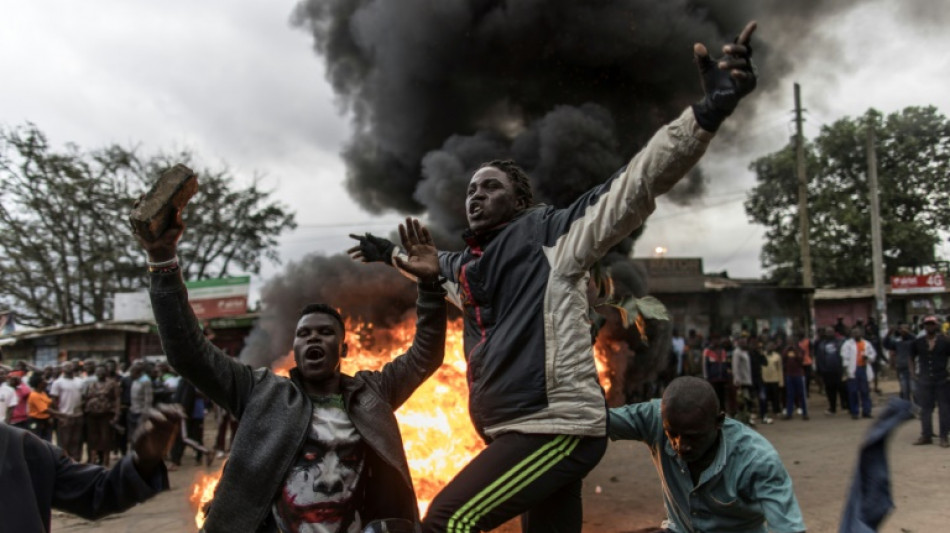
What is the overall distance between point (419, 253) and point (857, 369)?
11478mm

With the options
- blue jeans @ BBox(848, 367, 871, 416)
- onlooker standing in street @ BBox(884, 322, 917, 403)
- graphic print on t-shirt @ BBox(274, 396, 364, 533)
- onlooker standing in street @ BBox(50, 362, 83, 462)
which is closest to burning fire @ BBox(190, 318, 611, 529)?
graphic print on t-shirt @ BBox(274, 396, 364, 533)

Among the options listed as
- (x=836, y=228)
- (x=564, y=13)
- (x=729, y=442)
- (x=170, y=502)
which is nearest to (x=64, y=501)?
(x=729, y=442)

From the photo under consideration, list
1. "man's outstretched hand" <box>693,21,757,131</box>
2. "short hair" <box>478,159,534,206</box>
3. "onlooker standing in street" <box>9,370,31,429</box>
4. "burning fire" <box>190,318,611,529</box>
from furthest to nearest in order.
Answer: "onlooker standing in street" <box>9,370,31,429</box> < "burning fire" <box>190,318,611,529</box> < "short hair" <box>478,159,534,206</box> < "man's outstretched hand" <box>693,21,757,131</box>

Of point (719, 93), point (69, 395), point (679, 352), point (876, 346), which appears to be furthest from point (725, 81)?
point (876, 346)

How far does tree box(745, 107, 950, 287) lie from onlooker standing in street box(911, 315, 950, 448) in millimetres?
18346

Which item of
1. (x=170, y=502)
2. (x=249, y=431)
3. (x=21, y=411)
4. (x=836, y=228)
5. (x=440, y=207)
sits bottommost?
(x=170, y=502)

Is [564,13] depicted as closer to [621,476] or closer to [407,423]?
[621,476]

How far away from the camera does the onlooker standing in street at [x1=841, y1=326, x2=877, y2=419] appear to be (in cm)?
1159

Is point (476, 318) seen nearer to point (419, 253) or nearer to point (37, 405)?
point (419, 253)

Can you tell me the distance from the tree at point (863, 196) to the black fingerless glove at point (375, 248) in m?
26.0

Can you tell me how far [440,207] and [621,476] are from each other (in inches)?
188

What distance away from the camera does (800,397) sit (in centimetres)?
1227

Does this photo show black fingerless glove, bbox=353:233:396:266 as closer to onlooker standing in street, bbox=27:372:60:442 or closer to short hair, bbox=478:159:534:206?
short hair, bbox=478:159:534:206

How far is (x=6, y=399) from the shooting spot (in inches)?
319
